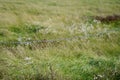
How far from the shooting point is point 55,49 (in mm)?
11625

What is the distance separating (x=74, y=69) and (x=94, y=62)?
94 centimetres

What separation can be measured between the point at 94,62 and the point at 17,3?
630 inches

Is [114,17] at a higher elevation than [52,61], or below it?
below

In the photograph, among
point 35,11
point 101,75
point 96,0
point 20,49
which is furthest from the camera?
point 96,0

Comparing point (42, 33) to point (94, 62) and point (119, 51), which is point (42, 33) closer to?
point (119, 51)

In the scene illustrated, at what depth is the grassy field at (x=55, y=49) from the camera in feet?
29.8

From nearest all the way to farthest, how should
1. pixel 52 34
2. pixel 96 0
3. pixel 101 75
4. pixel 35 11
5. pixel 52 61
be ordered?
pixel 101 75, pixel 52 61, pixel 52 34, pixel 35 11, pixel 96 0

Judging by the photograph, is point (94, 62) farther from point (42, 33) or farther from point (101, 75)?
point (42, 33)

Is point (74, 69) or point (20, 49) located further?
point (20, 49)

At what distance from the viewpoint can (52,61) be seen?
9.92m

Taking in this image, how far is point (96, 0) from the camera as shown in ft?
99.6

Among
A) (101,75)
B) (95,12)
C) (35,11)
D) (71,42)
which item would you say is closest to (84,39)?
(71,42)

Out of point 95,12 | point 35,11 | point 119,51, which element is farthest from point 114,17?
point 119,51

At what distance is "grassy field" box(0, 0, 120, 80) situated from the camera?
9086 mm
